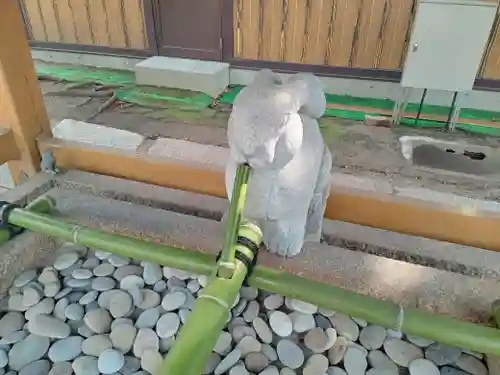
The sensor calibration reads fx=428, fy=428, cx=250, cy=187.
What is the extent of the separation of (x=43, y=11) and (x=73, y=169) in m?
2.80

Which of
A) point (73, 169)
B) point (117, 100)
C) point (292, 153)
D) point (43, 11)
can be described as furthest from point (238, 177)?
point (43, 11)

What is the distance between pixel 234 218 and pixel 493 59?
2773 mm

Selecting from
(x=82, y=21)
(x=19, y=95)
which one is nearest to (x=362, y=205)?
(x=19, y=95)

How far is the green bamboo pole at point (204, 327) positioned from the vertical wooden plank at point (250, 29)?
8.55 feet

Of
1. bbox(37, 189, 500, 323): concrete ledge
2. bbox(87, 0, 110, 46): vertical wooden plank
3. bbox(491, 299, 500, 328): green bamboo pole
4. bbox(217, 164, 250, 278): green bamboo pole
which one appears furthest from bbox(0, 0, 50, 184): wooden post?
bbox(87, 0, 110, 46): vertical wooden plank

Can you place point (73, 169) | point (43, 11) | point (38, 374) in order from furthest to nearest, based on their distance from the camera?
1. point (43, 11)
2. point (73, 169)
3. point (38, 374)

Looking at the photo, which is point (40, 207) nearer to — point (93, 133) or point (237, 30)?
point (93, 133)

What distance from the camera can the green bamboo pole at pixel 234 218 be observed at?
0.91m

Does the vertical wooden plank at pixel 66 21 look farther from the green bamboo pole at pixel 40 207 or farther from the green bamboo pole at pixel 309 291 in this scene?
the green bamboo pole at pixel 309 291

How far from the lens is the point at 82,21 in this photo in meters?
3.65

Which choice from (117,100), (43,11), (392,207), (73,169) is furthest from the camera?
(43,11)

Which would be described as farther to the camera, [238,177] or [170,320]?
[170,320]

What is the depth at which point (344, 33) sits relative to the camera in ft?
10.2

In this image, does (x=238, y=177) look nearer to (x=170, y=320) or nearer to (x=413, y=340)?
(x=170, y=320)
